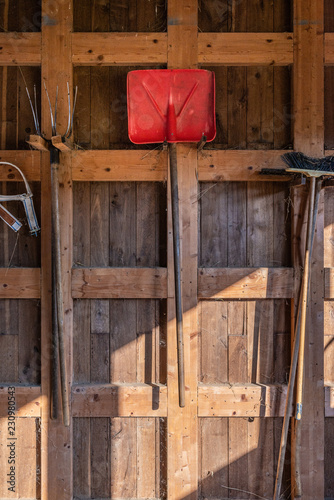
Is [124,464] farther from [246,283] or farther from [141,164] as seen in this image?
[141,164]

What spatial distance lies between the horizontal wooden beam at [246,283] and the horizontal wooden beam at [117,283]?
0.26m

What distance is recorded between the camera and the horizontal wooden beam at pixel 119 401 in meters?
2.50

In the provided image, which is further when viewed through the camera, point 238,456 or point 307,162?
point 238,456

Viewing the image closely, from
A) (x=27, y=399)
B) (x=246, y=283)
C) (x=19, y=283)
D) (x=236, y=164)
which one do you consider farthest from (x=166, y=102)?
(x=27, y=399)

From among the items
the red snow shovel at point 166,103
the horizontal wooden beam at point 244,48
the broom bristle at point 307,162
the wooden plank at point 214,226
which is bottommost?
the wooden plank at point 214,226

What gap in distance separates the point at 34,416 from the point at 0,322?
0.61 m

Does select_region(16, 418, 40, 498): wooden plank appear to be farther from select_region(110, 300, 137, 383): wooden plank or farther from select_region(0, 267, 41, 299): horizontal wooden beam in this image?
select_region(0, 267, 41, 299): horizontal wooden beam

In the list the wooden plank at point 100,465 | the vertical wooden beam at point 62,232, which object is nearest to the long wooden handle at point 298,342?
the wooden plank at point 100,465

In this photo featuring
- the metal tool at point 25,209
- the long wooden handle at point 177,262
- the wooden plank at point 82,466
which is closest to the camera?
the long wooden handle at point 177,262

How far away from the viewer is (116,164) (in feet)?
8.18

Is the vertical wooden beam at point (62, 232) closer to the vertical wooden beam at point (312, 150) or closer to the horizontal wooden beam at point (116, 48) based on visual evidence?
the horizontal wooden beam at point (116, 48)

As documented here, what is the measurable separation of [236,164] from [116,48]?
1011 millimetres

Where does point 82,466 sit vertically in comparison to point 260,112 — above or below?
below

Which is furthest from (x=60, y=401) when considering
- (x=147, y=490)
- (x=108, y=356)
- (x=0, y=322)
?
(x=147, y=490)
